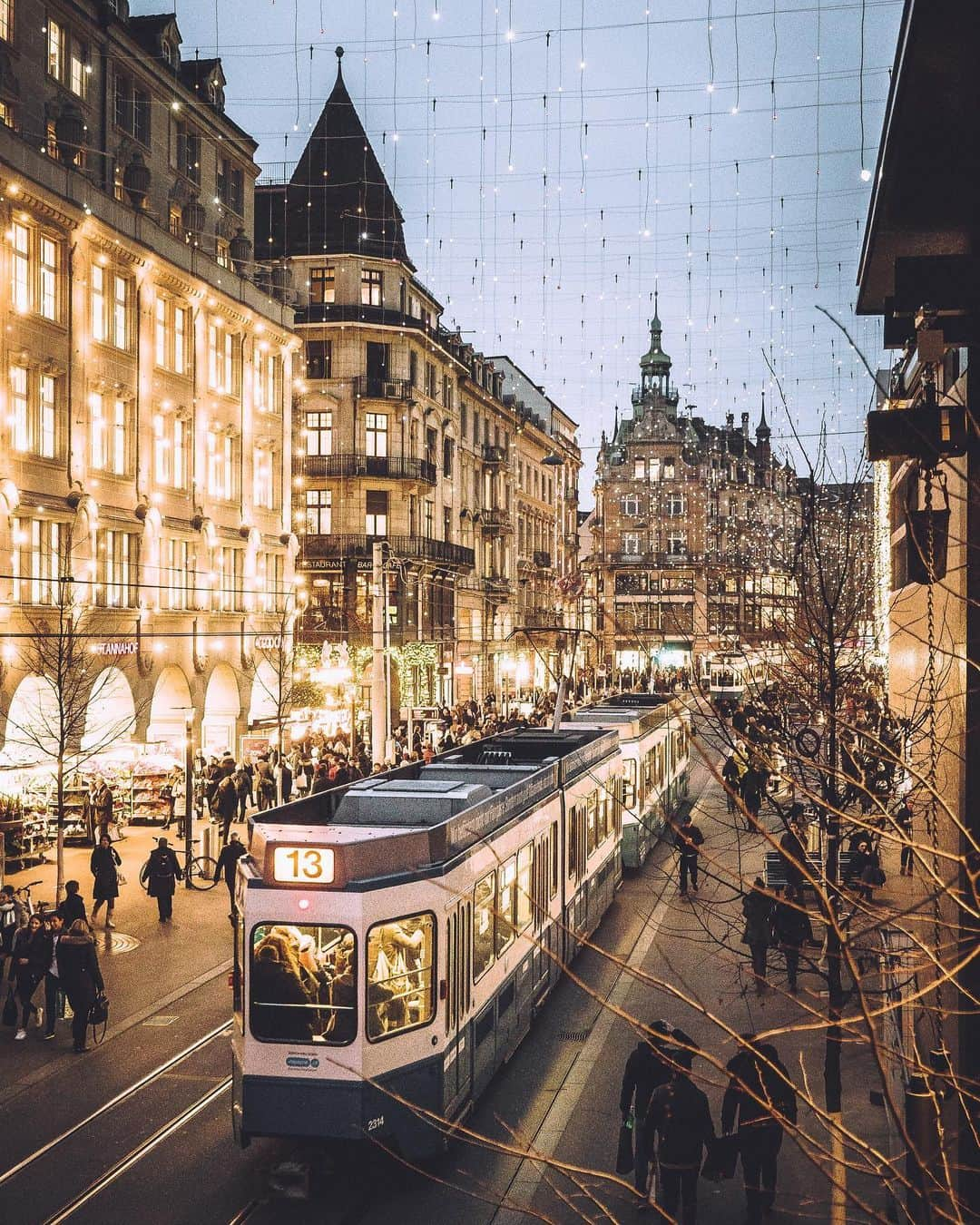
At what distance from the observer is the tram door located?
11.2m

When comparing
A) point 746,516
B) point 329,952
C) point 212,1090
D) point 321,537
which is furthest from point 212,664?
point 746,516

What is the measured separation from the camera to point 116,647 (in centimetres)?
3344

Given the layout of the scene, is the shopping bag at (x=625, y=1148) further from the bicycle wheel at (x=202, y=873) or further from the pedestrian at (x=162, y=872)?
the bicycle wheel at (x=202, y=873)

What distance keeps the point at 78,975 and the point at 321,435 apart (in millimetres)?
44379

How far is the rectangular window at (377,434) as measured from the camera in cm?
5769

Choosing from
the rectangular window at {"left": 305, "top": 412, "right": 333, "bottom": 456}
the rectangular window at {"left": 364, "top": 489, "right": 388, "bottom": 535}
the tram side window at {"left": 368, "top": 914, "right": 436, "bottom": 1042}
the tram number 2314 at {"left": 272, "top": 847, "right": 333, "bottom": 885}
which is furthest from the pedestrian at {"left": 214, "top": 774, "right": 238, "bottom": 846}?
the rectangular window at {"left": 305, "top": 412, "right": 333, "bottom": 456}

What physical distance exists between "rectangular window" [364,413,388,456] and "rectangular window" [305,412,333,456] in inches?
65.9

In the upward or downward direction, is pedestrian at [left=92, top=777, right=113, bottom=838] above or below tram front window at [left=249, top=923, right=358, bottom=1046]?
below

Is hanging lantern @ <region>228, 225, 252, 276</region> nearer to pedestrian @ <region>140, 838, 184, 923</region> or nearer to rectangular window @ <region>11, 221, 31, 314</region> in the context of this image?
rectangular window @ <region>11, 221, 31, 314</region>

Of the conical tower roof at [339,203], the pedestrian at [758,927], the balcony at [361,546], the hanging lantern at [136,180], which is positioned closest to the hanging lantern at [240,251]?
the hanging lantern at [136,180]

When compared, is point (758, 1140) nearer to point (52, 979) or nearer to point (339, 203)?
point (52, 979)

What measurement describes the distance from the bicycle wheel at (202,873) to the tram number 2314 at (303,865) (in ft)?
48.0

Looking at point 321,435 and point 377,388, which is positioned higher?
point 377,388

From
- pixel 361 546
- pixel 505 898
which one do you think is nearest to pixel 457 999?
pixel 505 898
